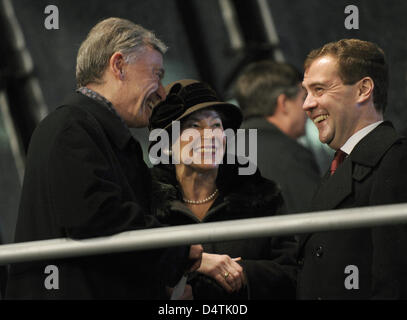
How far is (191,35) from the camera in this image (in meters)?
Result: 6.58

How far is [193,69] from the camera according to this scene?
657 cm

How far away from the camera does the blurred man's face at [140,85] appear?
9.84 feet

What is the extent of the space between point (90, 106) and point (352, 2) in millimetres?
3496

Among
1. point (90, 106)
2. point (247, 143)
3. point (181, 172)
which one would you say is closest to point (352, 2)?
point (247, 143)

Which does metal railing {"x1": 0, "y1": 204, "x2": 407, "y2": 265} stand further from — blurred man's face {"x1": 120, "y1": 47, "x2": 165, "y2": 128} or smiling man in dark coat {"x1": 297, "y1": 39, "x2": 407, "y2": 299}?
blurred man's face {"x1": 120, "y1": 47, "x2": 165, "y2": 128}

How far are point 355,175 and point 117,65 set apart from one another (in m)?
0.90

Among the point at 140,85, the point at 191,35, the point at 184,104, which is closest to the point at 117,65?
the point at 140,85

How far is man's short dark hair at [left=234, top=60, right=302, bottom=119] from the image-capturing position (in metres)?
4.54

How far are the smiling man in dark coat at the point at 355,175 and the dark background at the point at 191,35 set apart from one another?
301cm

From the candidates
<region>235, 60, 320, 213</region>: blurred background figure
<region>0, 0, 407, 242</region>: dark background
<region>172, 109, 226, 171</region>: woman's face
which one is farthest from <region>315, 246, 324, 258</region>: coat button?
<region>0, 0, 407, 242</region>: dark background

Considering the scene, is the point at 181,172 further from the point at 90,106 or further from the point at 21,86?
the point at 21,86

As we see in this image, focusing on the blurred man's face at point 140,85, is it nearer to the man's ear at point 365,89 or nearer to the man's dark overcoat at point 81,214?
the man's dark overcoat at point 81,214

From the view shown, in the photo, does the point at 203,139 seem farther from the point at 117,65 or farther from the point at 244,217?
the point at 117,65

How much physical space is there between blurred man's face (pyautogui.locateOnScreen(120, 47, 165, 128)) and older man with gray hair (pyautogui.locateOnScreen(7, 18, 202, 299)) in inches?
0.7
